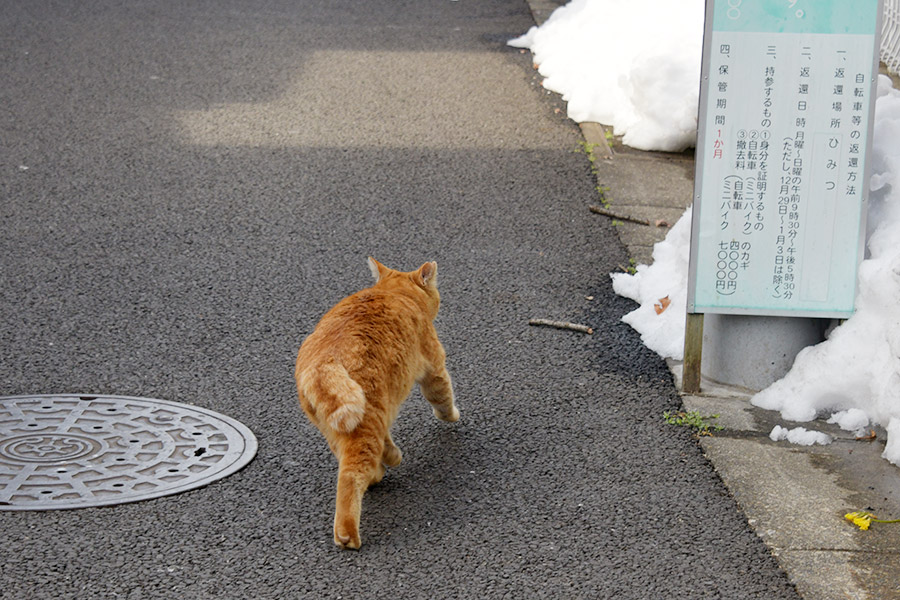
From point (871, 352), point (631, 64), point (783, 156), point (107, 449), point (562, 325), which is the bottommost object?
point (562, 325)

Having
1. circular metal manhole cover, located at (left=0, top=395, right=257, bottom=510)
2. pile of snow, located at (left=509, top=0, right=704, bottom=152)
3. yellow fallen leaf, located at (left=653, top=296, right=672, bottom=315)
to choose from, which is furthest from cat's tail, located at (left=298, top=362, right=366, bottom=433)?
pile of snow, located at (left=509, top=0, right=704, bottom=152)

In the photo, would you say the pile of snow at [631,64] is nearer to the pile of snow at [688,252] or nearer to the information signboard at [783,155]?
the pile of snow at [688,252]

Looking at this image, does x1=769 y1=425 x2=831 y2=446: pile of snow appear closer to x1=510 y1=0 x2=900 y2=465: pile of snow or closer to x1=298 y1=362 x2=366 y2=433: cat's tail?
x1=510 y1=0 x2=900 y2=465: pile of snow

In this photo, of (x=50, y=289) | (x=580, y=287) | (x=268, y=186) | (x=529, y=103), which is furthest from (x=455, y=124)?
(x=50, y=289)

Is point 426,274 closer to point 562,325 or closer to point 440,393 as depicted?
point 440,393

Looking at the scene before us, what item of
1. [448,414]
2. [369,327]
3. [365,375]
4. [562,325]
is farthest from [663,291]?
[365,375]

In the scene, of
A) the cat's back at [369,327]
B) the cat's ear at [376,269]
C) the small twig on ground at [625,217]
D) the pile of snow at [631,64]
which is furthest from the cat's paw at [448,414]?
the pile of snow at [631,64]

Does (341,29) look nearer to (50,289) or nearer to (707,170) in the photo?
(50,289)

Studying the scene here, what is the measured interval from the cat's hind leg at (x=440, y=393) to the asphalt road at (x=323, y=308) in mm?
92

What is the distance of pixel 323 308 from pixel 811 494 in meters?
2.59

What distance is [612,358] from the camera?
4.95m

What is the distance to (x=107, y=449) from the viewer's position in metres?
4.03

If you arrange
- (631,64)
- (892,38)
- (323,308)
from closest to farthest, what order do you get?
→ (323,308), (631,64), (892,38)

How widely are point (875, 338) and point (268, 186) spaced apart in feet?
13.5
